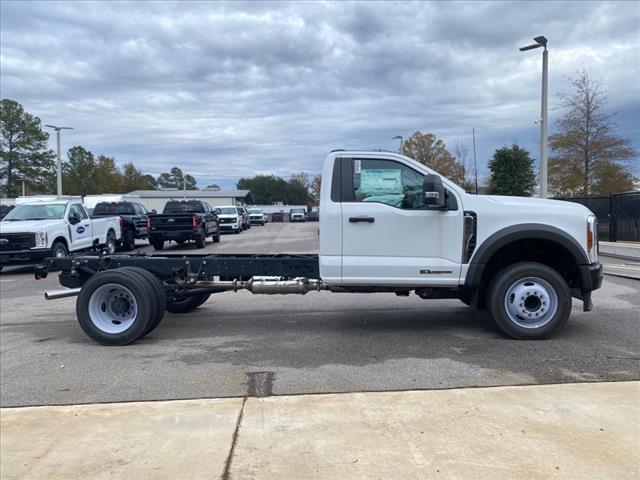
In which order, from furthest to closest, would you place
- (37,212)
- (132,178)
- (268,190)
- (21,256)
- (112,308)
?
(268,190), (132,178), (37,212), (21,256), (112,308)

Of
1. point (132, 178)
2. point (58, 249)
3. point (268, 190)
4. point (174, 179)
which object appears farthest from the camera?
point (174, 179)

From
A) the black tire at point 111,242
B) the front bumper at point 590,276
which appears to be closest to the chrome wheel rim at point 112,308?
the front bumper at point 590,276

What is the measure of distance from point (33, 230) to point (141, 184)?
324 ft

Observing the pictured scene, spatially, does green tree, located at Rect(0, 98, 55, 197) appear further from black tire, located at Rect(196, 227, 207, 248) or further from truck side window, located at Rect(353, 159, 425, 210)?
truck side window, located at Rect(353, 159, 425, 210)

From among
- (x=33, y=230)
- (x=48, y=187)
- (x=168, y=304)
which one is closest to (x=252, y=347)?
(x=168, y=304)

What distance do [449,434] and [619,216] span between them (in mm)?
17565

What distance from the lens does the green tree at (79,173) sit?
75375 mm

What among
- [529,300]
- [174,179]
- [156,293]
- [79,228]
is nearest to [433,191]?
[529,300]

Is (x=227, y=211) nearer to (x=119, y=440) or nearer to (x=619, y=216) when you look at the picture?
(x=619, y=216)

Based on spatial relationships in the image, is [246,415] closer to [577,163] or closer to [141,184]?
[577,163]

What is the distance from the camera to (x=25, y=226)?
14672 mm

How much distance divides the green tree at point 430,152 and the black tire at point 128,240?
24.9 metres

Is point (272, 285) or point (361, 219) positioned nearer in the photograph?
point (361, 219)

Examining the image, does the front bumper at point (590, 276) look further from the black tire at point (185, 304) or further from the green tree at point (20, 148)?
the green tree at point (20, 148)
